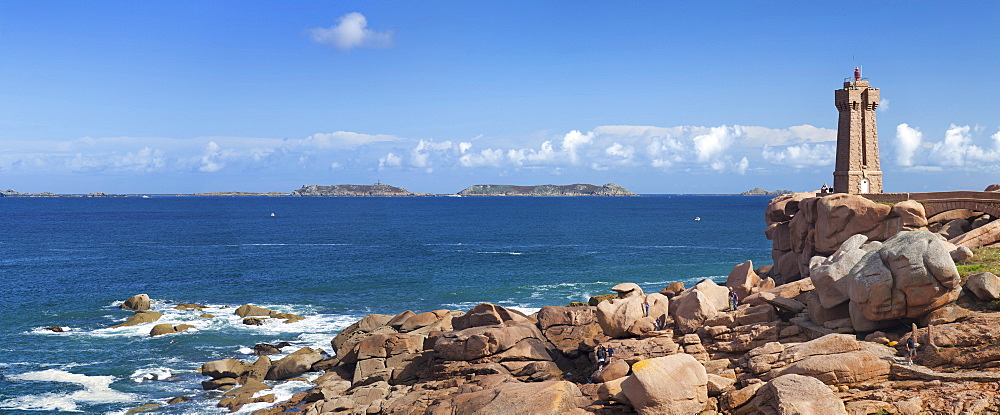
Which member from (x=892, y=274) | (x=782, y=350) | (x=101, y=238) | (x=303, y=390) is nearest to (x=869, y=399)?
(x=782, y=350)

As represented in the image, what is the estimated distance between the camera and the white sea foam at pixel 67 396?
33812mm

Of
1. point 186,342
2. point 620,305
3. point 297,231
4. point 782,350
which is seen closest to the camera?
point 782,350

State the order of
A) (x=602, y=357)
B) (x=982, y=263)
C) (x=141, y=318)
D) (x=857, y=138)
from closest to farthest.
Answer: (x=602, y=357) → (x=982, y=263) → (x=141, y=318) → (x=857, y=138)

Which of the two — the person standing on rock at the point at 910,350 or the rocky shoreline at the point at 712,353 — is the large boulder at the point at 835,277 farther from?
the person standing on rock at the point at 910,350

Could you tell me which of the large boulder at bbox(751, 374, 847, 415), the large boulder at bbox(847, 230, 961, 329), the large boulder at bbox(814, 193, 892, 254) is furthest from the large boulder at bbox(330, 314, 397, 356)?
the large boulder at bbox(814, 193, 892, 254)

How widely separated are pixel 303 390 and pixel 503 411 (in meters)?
15.2

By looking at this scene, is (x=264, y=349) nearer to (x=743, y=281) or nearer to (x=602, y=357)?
(x=602, y=357)

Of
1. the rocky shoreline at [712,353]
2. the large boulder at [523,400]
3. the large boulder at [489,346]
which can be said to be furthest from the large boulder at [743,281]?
the large boulder at [523,400]

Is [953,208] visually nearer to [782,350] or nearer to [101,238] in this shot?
[782,350]

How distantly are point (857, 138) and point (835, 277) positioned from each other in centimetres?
2629

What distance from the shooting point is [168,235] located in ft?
419

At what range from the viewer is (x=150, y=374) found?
3819 centimetres

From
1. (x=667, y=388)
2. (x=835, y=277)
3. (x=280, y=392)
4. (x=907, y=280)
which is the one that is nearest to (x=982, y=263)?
(x=835, y=277)

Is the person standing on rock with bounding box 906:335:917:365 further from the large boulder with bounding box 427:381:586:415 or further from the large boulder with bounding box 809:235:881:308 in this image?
the large boulder with bounding box 427:381:586:415
